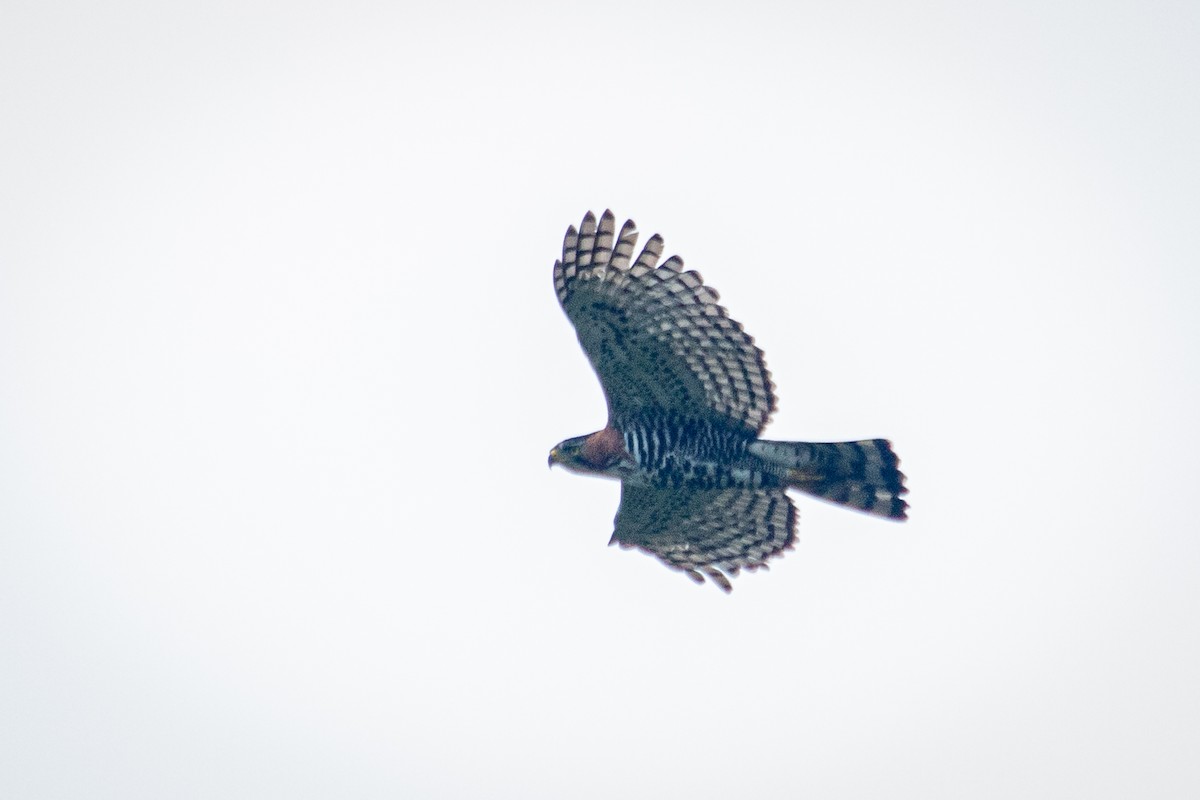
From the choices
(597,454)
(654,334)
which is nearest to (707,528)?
(597,454)

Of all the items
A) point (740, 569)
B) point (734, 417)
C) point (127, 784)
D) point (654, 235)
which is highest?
point (127, 784)

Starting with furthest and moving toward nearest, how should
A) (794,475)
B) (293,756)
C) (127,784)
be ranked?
(293,756)
(127,784)
(794,475)

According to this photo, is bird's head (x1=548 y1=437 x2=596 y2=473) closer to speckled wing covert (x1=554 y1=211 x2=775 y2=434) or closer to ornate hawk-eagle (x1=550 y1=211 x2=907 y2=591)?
ornate hawk-eagle (x1=550 y1=211 x2=907 y2=591)

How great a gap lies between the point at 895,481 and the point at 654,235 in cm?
294

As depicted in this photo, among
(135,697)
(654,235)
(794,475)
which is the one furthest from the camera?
(135,697)

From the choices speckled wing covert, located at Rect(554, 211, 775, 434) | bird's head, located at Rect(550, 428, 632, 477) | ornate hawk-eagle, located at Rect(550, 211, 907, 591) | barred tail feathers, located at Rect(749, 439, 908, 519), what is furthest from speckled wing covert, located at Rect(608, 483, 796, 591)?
speckled wing covert, located at Rect(554, 211, 775, 434)

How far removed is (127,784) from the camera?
6794 centimetres

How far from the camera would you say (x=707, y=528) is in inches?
547

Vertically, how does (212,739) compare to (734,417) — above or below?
above

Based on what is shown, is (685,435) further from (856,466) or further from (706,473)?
(856,466)

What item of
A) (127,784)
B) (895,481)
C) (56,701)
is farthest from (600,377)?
(56,701)

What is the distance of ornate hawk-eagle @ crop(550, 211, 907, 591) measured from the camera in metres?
12.4

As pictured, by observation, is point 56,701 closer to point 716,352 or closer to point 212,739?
point 212,739

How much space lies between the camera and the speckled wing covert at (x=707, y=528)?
1371cm
